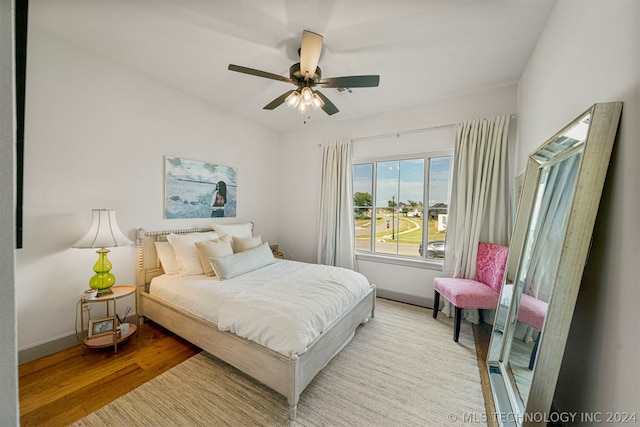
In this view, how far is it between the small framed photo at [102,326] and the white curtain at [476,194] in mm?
3797

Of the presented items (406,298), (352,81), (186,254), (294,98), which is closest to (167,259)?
(186,254)

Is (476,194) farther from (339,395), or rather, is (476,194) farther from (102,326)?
(102,326)

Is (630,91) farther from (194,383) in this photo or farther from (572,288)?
(194,383)

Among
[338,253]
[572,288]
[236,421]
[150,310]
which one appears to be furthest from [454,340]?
[150,310]

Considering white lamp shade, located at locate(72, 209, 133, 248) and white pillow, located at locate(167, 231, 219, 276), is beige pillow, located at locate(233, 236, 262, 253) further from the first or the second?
white lamp shade, located at locate(72, 209, 133, 248)

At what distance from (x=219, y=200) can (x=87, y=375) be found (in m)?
2.27

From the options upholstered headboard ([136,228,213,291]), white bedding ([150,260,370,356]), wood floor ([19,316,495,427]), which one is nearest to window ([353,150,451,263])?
white bedding ([150,260,370,356])

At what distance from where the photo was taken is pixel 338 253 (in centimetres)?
385

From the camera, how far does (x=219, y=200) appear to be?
138 inches

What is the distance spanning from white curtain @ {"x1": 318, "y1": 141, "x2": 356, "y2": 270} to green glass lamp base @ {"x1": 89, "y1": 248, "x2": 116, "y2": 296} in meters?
2.70

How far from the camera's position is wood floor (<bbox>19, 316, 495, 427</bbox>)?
61.9 inches

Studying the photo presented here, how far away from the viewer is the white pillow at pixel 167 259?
270 cm

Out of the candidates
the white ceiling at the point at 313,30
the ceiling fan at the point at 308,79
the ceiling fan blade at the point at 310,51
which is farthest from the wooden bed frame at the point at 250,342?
the ceiling fan blade at the point at 310,51

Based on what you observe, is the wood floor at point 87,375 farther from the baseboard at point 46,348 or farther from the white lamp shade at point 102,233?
the white lamp shade at point 102,233
